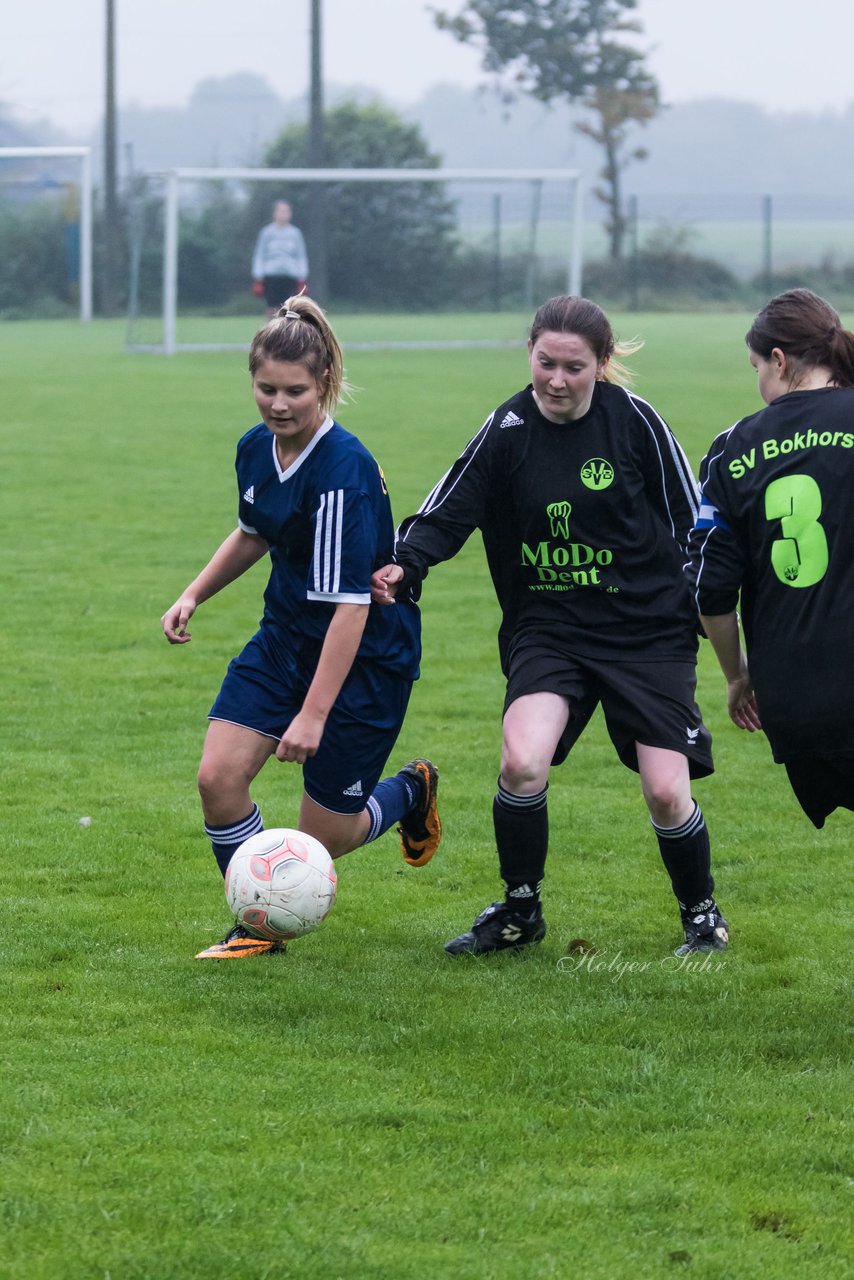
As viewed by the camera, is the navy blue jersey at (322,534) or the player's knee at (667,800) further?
the player's knee at (667,800)

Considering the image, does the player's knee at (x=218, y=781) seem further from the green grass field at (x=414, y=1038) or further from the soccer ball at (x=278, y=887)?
the green grass field at (x=414, y=1038)

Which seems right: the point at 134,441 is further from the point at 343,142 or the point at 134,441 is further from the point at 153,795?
the point at 343,142

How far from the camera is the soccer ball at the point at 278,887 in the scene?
4.09m

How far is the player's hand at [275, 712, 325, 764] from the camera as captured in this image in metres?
4.02

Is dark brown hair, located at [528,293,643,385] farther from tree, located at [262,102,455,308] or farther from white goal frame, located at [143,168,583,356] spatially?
tree, located at [262,102,455,308]

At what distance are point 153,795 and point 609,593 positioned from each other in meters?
2.12

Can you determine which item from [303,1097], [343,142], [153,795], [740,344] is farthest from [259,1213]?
[343,142]

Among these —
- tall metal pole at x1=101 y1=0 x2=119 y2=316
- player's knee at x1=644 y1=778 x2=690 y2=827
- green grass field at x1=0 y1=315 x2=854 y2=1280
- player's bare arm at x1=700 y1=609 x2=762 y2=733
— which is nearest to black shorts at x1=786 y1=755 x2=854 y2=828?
player's bare arm at x1=700 y1=609 x2=762 y2=733

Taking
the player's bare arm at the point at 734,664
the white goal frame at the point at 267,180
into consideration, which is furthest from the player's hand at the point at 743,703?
the white goal frame at the point at 267,180

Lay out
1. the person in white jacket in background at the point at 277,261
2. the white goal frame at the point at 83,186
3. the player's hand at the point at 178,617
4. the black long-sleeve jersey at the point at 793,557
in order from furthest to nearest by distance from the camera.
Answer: the white goal frame at the point at 83,186 < the person in white jacket in background at the point at 277,261 < the player's hand at the point at 178,617 < the black long-sleeve jersey at the point at 793,557

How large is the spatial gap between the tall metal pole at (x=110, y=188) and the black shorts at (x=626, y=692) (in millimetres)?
30551

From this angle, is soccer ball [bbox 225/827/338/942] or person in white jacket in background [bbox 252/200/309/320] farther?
person in white jacket in background [bbox 252/200/309/320]

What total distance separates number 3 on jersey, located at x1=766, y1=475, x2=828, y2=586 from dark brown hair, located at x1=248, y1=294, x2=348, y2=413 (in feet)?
3.76

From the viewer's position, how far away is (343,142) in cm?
3950
